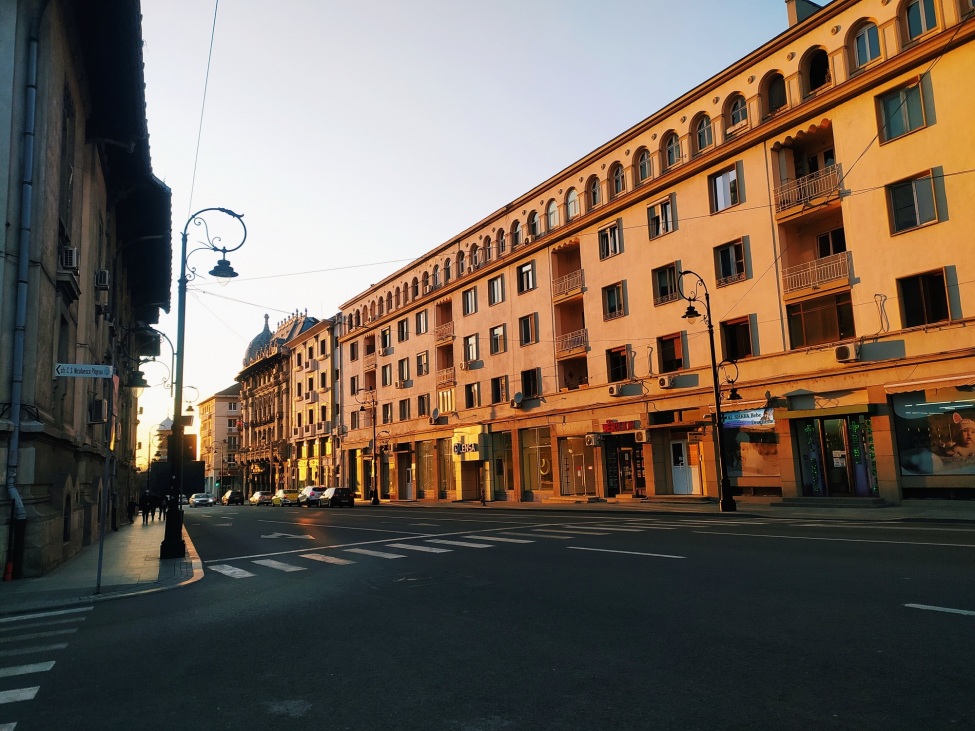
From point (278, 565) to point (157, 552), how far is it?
248 inches

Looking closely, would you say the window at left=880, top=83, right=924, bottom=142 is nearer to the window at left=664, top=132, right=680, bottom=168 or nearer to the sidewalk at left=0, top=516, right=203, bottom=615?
the window at left=664, top=132, right=680, bottom=168

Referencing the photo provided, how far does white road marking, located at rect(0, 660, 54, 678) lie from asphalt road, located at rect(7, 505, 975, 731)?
7.0 inches

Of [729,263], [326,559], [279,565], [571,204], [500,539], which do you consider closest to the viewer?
[279,565]

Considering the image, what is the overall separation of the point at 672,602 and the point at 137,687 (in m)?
5.18

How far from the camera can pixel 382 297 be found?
57.2 metres

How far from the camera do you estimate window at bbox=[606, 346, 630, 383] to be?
32844mm

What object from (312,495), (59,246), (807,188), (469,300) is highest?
(469,300)

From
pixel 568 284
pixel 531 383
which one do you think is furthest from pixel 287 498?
pixel 568 284

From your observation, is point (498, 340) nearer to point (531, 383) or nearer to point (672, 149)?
point (531, 383)

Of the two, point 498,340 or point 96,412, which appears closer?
point 96,412

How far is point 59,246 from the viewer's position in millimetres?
14805

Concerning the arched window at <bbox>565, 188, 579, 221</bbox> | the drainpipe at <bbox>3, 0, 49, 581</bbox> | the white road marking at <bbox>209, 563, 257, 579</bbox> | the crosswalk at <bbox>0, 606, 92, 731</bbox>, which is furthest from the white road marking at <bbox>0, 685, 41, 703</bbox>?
the arched window at <bbox>565, 188, 579, 221</bbox>

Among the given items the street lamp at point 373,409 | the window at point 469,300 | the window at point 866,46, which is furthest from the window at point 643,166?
the street lamp at point 373,409

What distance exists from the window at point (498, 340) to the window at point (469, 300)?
2765 mm
